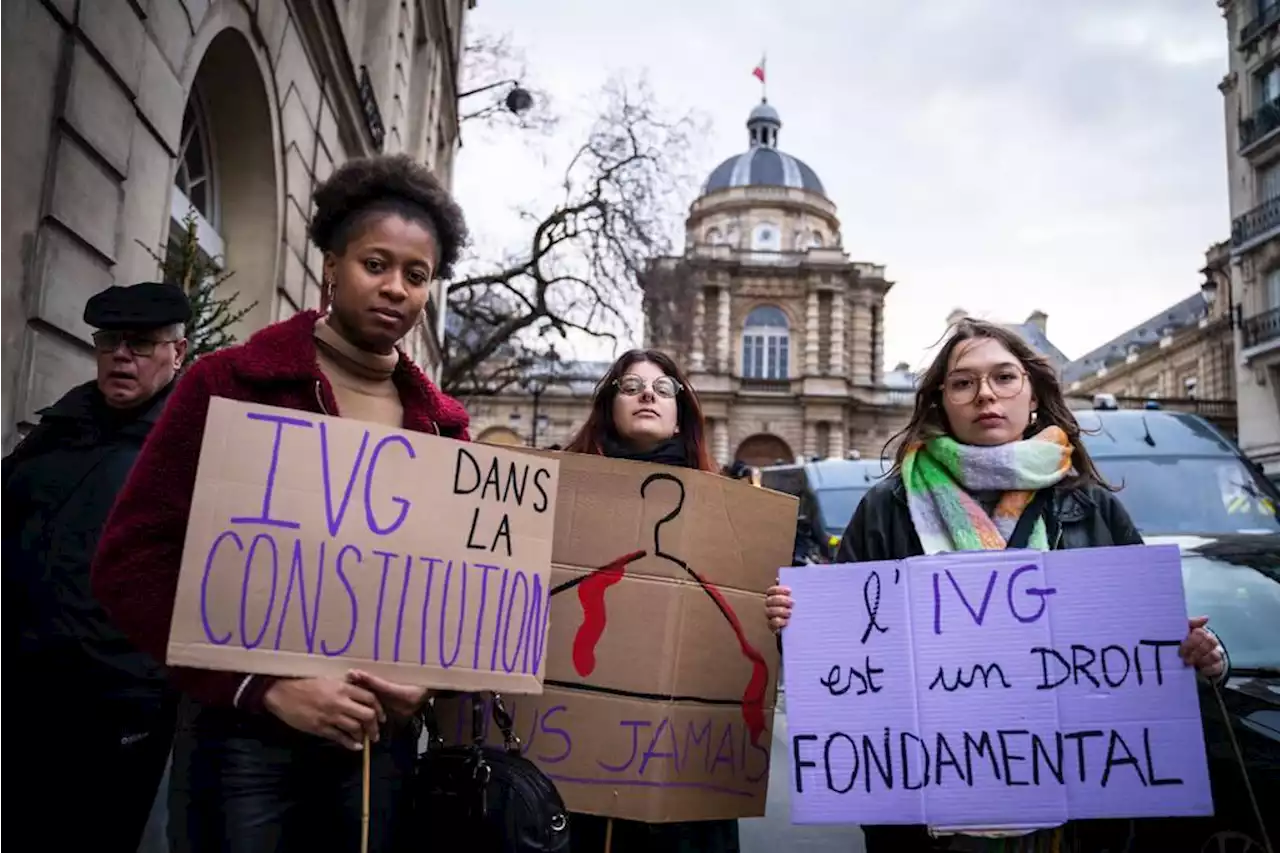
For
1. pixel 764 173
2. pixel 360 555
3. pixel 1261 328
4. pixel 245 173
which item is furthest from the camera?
pixel 764 173

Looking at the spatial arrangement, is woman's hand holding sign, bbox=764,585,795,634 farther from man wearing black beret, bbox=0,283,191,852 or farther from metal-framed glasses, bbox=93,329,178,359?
metal-framed glasses, bbox=93,329,178,359

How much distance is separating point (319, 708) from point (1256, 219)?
106ft

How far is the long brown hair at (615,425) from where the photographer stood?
280cm

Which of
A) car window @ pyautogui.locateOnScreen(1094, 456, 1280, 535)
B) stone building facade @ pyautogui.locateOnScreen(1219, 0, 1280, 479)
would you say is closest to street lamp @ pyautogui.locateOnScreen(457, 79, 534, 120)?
car window @ pyautogui.locateOnScreen(1094, 456, 1280, 535)

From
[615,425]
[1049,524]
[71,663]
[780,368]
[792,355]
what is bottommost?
[71,663]

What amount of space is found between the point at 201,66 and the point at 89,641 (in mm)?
5928

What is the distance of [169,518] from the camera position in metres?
1.66

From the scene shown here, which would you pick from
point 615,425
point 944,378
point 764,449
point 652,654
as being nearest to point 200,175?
point 615,425

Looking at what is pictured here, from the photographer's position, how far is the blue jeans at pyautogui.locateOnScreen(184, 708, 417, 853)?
1.63 metres

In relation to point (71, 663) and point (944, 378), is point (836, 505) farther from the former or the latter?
point (71, 663)

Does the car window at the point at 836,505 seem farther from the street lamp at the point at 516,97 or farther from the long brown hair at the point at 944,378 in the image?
the street lamp at the point at 516,97

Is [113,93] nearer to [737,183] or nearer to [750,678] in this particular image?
[750,678]

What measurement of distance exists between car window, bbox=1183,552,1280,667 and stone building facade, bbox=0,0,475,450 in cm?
486

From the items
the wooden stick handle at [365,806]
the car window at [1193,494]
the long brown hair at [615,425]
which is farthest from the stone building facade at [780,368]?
the wooden stick handle at [365,806]
